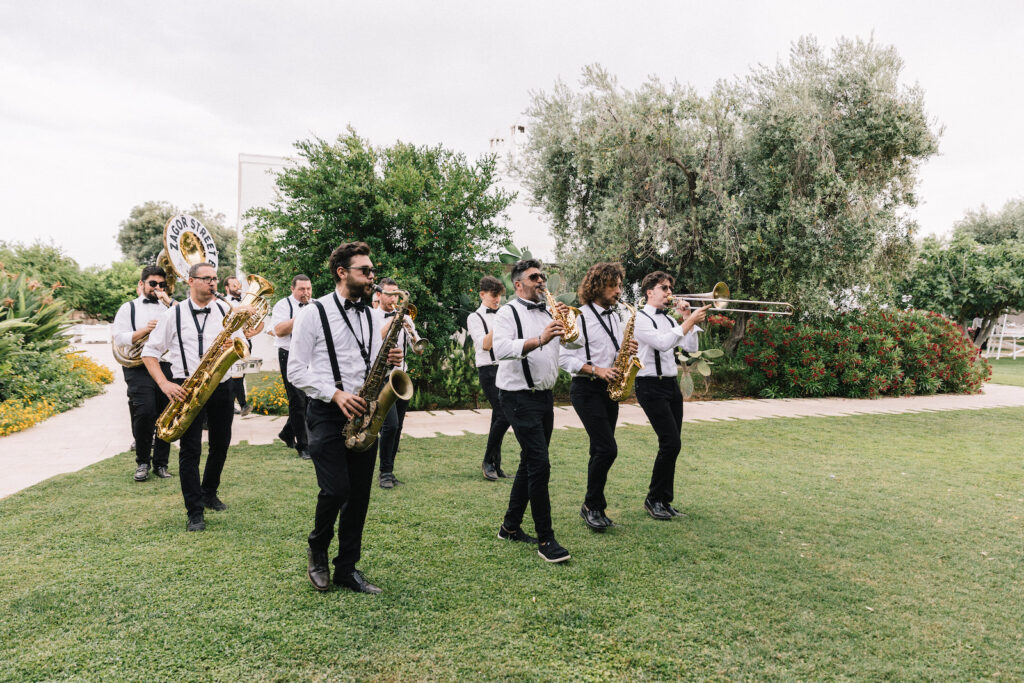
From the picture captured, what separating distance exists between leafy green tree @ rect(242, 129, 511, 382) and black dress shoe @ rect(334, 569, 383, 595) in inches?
270

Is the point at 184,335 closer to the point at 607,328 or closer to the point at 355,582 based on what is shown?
the point at 355,582

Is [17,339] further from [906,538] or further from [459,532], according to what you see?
[906,538]

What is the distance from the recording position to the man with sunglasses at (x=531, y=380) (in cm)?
410

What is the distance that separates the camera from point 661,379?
5.03 meters

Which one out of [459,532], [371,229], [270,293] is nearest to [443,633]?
[459,532]

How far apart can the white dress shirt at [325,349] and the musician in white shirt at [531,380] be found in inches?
36.8

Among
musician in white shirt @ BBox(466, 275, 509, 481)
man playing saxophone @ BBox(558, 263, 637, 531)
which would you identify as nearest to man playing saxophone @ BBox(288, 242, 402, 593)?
man playing saxophone @ BBox(558, 263, 637, 531)

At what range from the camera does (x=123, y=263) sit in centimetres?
3569

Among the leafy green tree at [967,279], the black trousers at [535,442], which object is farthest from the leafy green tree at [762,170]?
the leafy green tree at [967,279]

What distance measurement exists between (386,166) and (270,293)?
6319 millimetres

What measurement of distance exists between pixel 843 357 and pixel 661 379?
11099 mm

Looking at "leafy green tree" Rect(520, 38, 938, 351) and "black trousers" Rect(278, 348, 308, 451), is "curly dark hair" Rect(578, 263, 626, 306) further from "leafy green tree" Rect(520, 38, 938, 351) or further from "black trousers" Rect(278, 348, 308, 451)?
"leafy green tree" Rect(520, 38, 938, 351)

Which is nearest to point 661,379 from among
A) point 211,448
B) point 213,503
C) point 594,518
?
point 594,518

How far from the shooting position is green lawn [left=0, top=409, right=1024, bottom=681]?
291 cm
